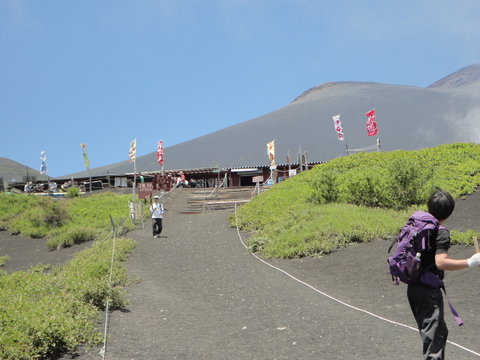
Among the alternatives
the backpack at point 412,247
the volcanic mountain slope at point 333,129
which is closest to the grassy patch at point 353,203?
the backpack at point 412,247

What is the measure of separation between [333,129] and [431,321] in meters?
53.7

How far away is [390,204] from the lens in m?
18.2

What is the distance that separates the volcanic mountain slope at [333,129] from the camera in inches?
1962

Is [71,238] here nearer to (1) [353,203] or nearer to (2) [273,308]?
(1) [353,203]

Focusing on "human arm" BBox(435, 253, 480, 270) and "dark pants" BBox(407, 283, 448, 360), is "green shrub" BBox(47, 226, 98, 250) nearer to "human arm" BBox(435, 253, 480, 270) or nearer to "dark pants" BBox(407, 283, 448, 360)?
"dark pants" BBox(407, 283, 448, 360)

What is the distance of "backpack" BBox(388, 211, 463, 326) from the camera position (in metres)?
4.38

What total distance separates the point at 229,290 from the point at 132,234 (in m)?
10.3

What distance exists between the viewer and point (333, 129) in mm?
57062

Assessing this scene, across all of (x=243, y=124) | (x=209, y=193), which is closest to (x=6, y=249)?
(x=209, y=193)

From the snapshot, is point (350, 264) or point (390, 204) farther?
point (390, 204)

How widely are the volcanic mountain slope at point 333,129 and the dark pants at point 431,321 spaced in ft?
131

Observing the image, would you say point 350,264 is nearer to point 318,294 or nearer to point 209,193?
point 318,294

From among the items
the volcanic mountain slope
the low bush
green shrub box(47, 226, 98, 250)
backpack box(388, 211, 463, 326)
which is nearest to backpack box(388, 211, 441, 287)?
backpack box(388, 211, 463, 326)

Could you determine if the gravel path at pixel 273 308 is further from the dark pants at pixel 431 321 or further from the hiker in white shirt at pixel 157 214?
the hiker in white shirt at pixel 157 214
